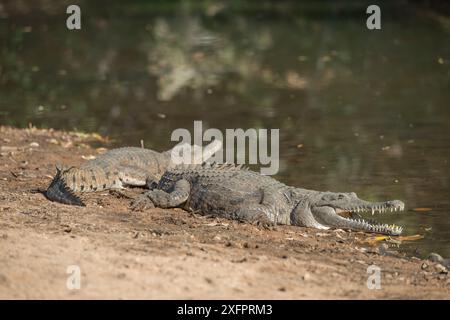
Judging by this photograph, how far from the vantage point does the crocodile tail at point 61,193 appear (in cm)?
884

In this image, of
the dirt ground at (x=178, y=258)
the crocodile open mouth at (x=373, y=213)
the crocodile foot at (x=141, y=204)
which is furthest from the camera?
the crocodile foot at (x=141, y=204)

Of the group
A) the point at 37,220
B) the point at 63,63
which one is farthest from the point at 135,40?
the point at 37,220

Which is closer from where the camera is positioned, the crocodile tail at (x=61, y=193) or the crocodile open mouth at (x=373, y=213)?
the crocodile open mouth at (x=373, y=213)

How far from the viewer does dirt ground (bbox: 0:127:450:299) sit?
21.0 feet

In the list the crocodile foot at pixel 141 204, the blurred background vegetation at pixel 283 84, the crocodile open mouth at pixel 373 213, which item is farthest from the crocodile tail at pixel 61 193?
the blurred background vegetation at pixel 283 84

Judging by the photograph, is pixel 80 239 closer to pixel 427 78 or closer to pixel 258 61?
pixel 427 78

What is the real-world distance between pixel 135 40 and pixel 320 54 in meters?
5.79

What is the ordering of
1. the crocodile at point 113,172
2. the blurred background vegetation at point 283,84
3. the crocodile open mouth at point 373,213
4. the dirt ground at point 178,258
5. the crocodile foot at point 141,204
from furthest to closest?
the blurred background vegetation at point 283,84 < the crocodile at point 113,172 < the crocodile foot at point 141,204 < the crocodile open mouth at point 373,213 < the dirt ground at point 178,258

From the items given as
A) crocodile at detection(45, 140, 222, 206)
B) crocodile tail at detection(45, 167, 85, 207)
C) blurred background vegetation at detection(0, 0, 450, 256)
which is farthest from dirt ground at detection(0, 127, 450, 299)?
blurred background vegetation at detection(0, 0, 450, 256)

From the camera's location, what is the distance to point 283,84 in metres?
17.9

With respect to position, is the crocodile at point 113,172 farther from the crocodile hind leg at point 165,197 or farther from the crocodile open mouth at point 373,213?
the crocodile open mouth at point 373,213

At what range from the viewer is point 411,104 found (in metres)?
15.5

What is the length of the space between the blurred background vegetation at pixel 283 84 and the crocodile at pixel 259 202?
0.49 m

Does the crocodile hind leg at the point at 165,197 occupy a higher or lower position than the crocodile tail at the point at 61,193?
lower
